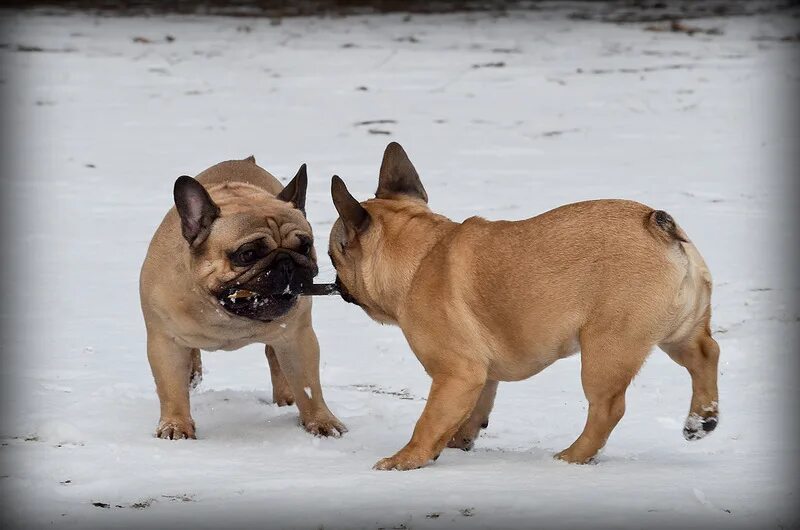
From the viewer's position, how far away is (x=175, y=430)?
198 inches

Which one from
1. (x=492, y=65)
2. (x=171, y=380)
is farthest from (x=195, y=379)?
(x=492, y=65)

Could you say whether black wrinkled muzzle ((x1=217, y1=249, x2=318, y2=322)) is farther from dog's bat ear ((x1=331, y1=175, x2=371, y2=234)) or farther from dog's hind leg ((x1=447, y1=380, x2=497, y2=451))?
dog's hind leg ((x1=447, y1=380, x2=497, y2=451))

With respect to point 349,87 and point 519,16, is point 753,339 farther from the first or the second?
point 519,16

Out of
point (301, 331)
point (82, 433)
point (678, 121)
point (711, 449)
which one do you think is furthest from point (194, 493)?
point (678, 121)

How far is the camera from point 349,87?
1224cm

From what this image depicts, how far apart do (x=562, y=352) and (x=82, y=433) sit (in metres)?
1.81

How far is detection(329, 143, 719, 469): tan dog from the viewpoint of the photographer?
4172mm

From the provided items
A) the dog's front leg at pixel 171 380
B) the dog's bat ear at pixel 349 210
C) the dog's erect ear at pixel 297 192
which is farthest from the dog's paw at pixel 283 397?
the dog's bat ear at pixel 349 210

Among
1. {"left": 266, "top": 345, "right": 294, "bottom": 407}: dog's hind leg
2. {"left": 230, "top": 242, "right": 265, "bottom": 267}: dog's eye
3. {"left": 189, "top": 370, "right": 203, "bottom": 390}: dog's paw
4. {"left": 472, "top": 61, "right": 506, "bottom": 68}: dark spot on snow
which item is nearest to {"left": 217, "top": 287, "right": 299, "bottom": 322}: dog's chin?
{"left": 230, "top": 242, "right": 265, "bottom": 267}: dog's eye

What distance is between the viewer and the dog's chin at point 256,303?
15.7 ft

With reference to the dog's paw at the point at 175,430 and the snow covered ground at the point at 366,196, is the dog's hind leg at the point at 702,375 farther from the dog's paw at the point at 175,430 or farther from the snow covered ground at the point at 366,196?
the dog's paw at the point at 175,430

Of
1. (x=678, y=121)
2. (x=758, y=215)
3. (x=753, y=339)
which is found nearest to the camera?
(x=753, y=339)

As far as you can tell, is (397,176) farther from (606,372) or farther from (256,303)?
(606,372)

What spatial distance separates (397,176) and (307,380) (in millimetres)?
951
